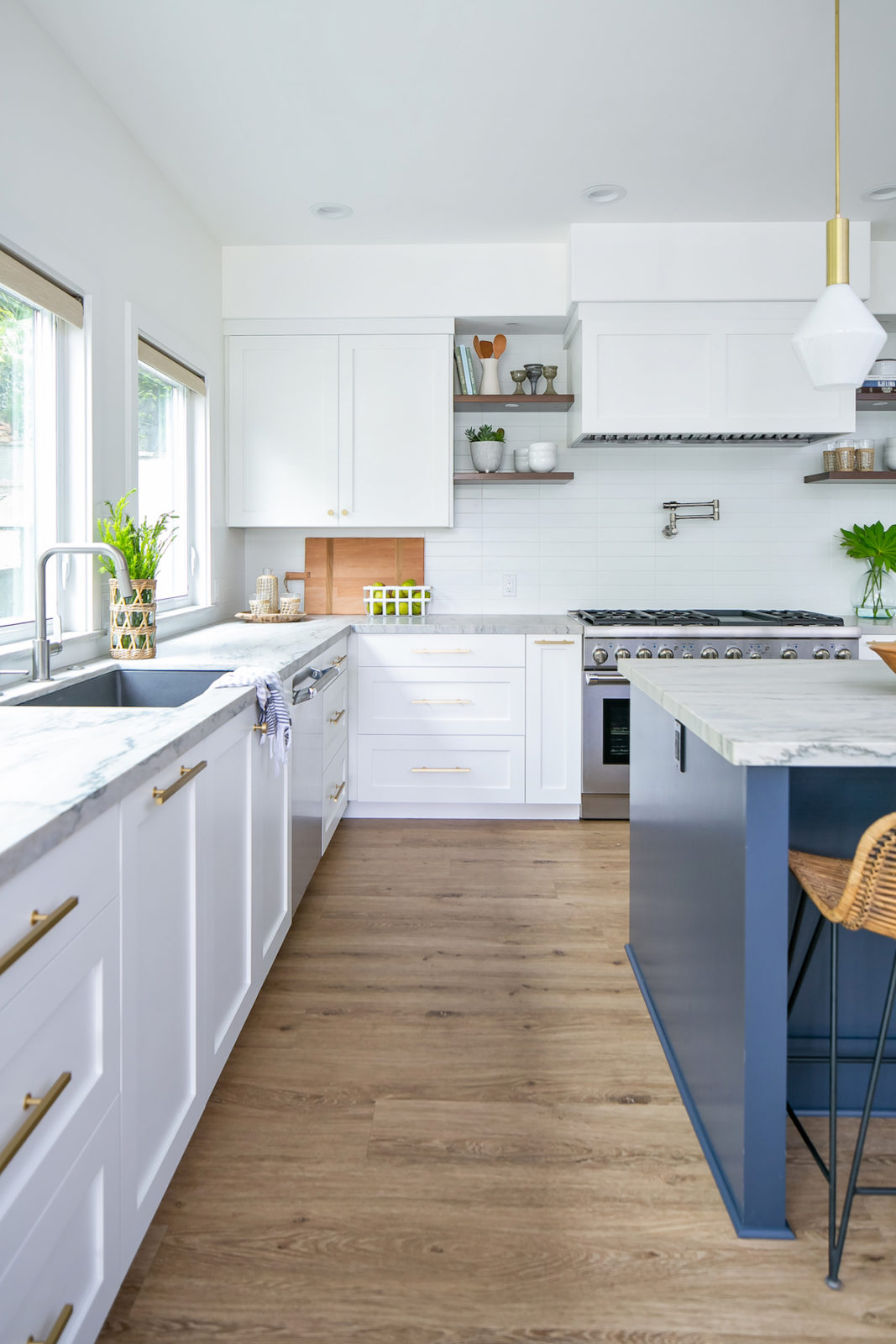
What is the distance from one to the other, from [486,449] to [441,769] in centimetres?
156

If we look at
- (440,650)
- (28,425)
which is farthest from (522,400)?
(28,425)

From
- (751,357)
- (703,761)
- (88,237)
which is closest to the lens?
(703,761)

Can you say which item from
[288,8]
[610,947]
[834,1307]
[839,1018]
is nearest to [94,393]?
[288,8]

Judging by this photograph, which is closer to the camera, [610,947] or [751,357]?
[610,947]

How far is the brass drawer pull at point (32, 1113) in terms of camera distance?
90 cm

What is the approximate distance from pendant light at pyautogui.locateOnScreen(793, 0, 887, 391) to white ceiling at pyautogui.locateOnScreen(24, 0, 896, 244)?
0.92m

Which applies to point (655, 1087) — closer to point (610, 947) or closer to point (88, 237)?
point (610, 947)

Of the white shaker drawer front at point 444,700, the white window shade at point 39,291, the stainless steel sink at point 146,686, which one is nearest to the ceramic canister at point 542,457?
the white shaker drawer front at point 444,700

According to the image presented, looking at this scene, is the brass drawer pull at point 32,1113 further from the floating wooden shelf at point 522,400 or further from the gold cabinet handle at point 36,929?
the floating wooden shelf at point 522,400

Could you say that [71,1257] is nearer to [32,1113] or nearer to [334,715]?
[32,1113]

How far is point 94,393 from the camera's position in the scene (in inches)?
107

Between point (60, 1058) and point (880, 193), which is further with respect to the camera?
point (880, 193)

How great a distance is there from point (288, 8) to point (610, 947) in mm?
2771

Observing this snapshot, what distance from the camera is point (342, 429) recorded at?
13.8ft
